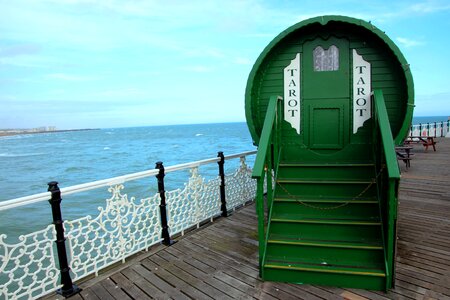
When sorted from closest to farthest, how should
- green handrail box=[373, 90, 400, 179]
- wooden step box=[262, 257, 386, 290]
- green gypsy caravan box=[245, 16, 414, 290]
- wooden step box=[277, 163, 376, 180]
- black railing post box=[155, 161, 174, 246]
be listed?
green handrail box=[373, 90, 400, 179] → wooden step box=[262, 257, 386, 290] → green gypsy caravan box=[245, 16, 414, 290] → wooden step box=[277, 163, 376, 180] → black railing post box=[155, 161, 174, 246]

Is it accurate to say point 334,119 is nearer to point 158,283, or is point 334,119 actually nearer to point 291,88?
point 291,88

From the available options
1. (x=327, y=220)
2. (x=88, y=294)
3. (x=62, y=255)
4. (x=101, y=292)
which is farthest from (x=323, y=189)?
(x=62, y=255)

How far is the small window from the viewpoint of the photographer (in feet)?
16.9

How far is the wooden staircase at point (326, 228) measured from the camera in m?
3.64

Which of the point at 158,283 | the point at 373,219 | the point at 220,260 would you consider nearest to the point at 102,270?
the point at 158,283

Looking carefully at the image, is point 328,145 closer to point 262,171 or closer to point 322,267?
point 262,171

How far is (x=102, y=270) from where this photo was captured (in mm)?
4316

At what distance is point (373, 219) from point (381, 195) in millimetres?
369

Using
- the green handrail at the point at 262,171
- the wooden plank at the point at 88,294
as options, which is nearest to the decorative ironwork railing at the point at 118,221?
the wooden plank at the point at 88,294

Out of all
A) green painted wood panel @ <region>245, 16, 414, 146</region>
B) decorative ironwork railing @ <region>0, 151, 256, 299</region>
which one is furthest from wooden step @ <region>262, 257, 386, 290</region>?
green painted wood panel @ <region>245, 16, 414, 146</region>

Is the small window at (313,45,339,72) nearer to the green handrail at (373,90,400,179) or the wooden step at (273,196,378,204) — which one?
the green handrail at (373,90,400,179)

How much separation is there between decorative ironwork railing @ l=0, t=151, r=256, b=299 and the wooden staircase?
1848 mm

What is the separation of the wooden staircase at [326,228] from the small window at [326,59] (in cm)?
176

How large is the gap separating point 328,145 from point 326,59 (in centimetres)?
156
